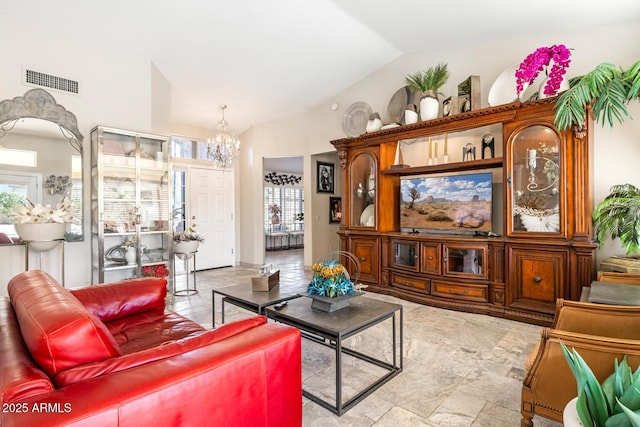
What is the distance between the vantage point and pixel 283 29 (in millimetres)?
4098

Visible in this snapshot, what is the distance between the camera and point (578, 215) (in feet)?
10.6

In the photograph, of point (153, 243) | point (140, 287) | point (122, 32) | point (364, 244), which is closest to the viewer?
point (140, 287)

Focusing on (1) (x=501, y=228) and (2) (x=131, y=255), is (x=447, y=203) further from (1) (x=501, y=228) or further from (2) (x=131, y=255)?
(2) (x=131, y=255)

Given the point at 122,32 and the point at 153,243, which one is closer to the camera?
A: the point at 122,32

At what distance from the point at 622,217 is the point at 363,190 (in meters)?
2.93

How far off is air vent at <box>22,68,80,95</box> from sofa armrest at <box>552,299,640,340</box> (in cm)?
514

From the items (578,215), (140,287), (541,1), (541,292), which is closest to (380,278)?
(541,292)

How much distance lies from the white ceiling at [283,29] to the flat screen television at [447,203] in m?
1.76

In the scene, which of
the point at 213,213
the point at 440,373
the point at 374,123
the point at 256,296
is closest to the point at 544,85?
the point at 374,123

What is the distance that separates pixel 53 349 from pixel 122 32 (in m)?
4.05

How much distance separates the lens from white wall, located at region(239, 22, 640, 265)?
133 inches

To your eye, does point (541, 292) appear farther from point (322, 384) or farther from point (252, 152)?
point (252, 152)

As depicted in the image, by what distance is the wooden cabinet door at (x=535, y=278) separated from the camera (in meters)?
3.31

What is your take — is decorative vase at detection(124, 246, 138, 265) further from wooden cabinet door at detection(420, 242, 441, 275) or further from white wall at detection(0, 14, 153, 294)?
wooden cabinet door at detection(420, 242, 441, 275)
